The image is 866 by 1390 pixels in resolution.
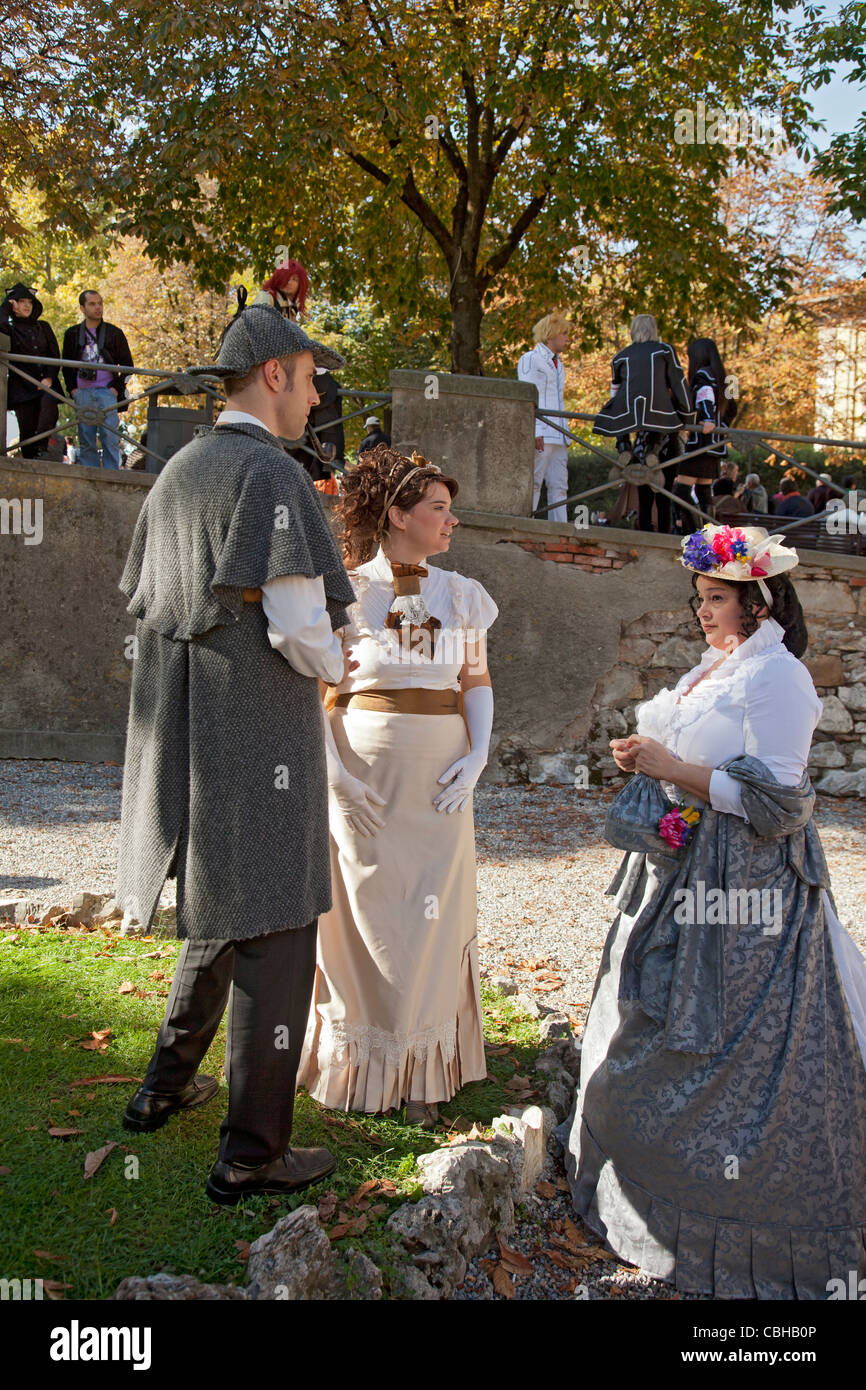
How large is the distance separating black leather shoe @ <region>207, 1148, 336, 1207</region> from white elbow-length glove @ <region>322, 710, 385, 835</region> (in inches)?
35.8

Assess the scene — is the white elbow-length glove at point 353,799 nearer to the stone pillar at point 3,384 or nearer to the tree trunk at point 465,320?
the stone pillar at point 3,384

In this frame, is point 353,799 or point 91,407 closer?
point 353,799

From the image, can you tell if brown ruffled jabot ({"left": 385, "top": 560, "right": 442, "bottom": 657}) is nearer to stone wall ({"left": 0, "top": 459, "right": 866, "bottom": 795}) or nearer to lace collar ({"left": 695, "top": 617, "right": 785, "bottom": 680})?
lace collar ({"left": 695, "top": 617, "right": 785, "bottom": 680})

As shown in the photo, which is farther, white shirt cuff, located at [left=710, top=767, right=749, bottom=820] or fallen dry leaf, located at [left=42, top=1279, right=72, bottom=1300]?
white shirt cuff, located at [left=710, top=767, right=749, bottom=820]

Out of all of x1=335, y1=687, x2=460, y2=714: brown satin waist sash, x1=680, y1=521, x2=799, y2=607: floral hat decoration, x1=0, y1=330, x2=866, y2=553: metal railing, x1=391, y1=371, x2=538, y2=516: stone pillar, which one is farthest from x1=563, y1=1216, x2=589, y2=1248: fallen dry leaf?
x1=391, y1=371, x2=538, y2=516: stone pillar

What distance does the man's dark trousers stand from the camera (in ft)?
8.77

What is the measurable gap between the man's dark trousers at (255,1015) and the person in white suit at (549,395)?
708 centimetres

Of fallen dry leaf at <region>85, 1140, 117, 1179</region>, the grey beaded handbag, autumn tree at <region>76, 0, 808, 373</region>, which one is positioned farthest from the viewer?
autumn tree at <region>76, 0, 808, 373</region>

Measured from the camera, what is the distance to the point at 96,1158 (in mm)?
2926

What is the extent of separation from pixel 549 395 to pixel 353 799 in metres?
7.00

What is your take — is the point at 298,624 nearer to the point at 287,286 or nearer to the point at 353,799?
the point at 353,799

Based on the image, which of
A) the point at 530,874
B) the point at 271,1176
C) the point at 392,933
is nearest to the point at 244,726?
the point at 392,933

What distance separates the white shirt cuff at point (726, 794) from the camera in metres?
3.02
